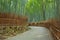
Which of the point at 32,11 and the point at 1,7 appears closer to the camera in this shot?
the point at 1,7

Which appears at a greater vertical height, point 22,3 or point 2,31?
point 22,3

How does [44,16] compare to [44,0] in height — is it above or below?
below

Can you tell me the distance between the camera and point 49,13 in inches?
1353

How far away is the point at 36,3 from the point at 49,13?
469 centimetres

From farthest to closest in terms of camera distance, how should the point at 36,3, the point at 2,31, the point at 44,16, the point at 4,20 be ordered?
the point at 36,3 < the point at 44,16 < the point at 4,20 < the point at 2,31

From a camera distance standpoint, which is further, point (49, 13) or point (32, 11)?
point (32, 11)

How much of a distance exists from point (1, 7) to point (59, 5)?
18.1ft

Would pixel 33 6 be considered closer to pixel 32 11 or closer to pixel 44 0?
pixel 32 11

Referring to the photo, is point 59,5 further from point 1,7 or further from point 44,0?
point 44,0

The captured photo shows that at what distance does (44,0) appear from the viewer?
34688mm

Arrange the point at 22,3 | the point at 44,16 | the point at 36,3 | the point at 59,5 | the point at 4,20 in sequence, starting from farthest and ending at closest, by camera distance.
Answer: the point at 36,3, the point at 44,16, the point at 22,3, the point at 59,5, the point at 4,20

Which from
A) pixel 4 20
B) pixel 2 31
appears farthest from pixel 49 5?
pixel 2 31

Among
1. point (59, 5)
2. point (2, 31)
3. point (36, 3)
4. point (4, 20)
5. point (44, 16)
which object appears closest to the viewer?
point (2, 31)

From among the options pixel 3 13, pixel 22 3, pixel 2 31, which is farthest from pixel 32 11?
pixel 2 31
